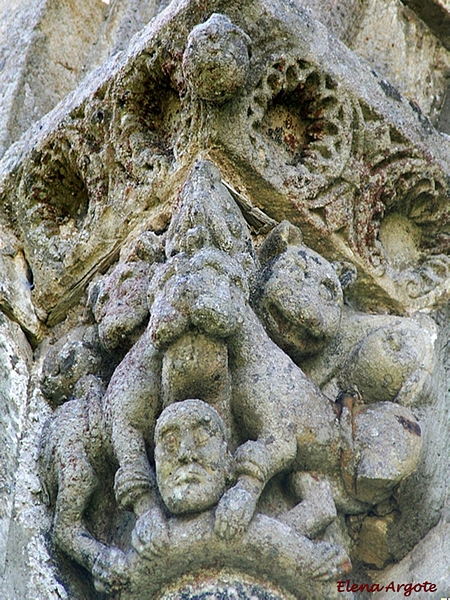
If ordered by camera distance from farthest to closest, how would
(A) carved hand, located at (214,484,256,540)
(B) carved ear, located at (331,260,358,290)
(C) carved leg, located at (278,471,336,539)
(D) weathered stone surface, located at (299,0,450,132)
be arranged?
(D) weathered stone surface, located at (299,0,450,132) < (B) carved ear, located at (331,260,358,290) < (C) carved leg, located at (278,471,336,539) < (A) carved hand, located at (214,484,256,540)

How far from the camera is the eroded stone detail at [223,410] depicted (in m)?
2.26

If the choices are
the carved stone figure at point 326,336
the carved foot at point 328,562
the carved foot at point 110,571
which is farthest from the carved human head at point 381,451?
the carved foot at point 110,571

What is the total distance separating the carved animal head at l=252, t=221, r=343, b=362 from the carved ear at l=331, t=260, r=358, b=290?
5.4 inches

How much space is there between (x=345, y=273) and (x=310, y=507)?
77cm

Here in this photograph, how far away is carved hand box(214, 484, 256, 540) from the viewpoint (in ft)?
7.22

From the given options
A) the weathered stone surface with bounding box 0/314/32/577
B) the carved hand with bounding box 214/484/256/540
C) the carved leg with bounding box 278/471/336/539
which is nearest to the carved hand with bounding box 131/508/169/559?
the carved hand with bounding box 214/484/256/540

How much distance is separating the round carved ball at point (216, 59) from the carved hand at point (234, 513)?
3.60 feet

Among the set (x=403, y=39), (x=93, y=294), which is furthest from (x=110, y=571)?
(x=403, y=39)

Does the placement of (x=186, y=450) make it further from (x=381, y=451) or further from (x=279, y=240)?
(x=279, y=240)

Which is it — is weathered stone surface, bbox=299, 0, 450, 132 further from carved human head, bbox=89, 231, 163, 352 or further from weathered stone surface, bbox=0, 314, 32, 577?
weathered stone surface, bbox=0, 314, 32, 577

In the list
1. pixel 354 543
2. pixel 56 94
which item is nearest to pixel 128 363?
pixel 354 543

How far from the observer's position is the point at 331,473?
8.15ft

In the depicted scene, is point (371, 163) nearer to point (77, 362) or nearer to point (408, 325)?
point (408, 325)

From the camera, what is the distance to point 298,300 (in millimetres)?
2602
